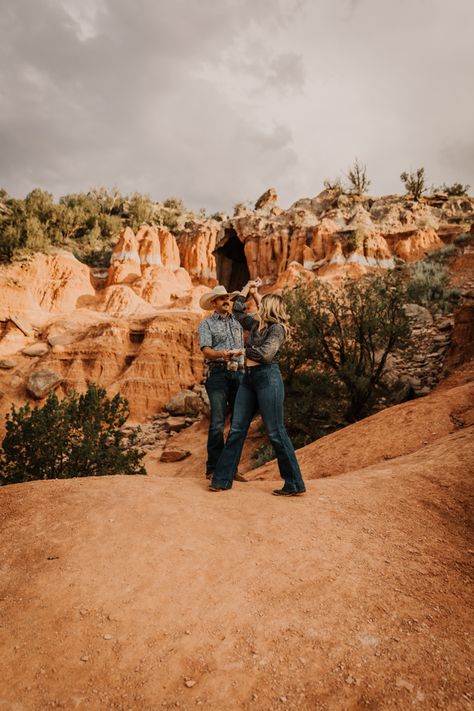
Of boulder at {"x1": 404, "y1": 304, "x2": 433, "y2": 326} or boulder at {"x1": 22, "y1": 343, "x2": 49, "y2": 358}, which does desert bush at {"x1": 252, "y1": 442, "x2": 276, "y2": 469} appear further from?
boulder at {"x1": 22, "y1": 343, "x2": 49, "y2": 358}

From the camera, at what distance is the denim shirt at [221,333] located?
14.6ft

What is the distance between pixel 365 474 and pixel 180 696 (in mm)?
3319

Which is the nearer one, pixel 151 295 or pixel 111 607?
pixel 111 607

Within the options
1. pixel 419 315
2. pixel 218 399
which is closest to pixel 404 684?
pixel 218 399

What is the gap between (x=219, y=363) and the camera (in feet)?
14.6

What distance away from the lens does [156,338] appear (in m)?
17.3

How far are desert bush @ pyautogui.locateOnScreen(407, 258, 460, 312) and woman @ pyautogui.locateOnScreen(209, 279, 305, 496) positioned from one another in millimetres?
13985

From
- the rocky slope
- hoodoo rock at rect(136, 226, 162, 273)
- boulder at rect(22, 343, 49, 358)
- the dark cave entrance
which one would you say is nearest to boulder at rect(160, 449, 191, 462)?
the rocky slope

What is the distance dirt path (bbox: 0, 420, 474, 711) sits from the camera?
5.56ft

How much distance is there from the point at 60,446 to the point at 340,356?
7.26 m

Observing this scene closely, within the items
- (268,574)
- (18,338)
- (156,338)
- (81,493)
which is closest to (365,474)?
(268,574)

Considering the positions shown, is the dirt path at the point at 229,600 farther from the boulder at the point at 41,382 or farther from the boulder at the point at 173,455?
the boulder at the point at 41,382

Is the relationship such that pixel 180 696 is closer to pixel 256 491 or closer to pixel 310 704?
pixel 310 704

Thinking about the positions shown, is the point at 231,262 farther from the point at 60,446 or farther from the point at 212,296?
the point at 212,296
